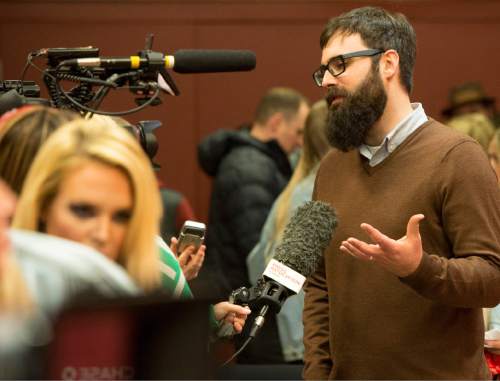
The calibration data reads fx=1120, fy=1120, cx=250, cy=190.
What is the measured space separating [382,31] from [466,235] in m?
0.74

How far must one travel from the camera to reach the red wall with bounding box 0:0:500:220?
7398 millimetres

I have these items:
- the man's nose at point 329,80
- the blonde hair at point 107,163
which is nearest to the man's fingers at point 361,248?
the man's nose at point 329,80

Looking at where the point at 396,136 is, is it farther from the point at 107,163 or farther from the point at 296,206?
the point at 107,163

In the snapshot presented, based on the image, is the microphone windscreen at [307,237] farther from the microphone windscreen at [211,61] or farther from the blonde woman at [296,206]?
the blonde woman at [296,206]

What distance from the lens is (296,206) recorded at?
4.71 meters

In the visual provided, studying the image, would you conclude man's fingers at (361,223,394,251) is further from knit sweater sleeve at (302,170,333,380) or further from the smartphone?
knit sweater sleeve at (302,170,333,380)

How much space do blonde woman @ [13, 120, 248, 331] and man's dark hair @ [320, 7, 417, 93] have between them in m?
1.73

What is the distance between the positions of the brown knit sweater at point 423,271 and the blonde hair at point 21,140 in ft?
3.94

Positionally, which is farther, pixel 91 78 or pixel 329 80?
pixel 329 80

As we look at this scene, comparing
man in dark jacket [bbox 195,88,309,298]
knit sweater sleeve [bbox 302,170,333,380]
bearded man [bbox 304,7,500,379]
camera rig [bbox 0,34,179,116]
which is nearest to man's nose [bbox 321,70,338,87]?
bearded man [bbox 304,7,500,379]

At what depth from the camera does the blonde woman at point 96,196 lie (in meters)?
1.77

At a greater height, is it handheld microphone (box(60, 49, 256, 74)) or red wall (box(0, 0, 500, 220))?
red wall (box(0, 0, 500, 220))

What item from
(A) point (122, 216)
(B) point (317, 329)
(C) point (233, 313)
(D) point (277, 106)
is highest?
(D) point (277, 106)

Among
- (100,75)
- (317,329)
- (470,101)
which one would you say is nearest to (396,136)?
(317,329)
